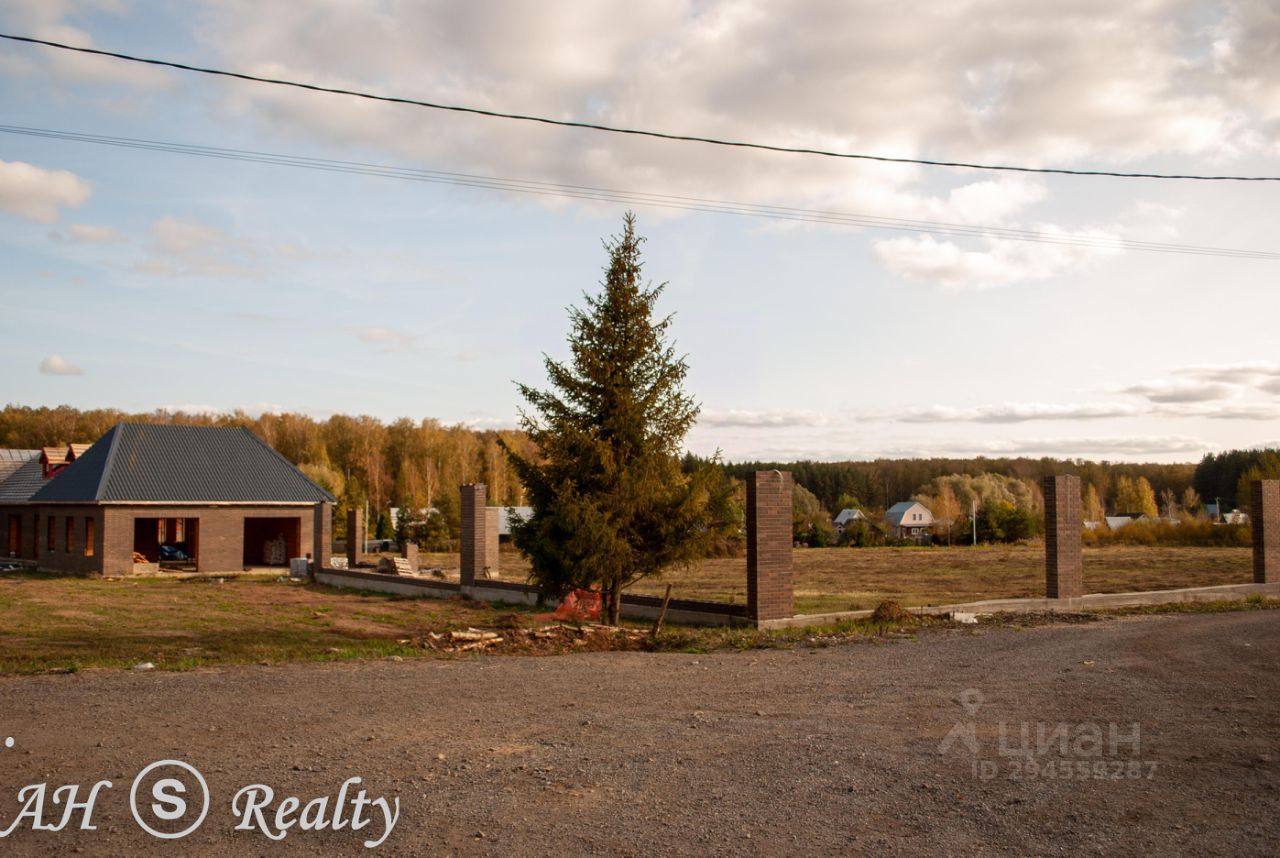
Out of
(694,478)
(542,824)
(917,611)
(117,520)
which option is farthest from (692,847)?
(117,520)

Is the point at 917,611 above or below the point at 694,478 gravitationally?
below

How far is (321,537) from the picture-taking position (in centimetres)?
3409

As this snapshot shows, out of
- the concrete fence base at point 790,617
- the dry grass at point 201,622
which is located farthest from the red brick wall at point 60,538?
the concrete fence base at point 790,617

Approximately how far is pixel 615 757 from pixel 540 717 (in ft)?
5.23

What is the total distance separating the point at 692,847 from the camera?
5020 millimetres

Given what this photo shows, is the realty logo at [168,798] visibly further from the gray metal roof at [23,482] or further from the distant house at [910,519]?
the distant house at [910,519]

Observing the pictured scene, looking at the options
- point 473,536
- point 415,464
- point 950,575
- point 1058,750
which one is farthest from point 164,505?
point 415,464

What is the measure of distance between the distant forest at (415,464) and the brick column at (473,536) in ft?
116

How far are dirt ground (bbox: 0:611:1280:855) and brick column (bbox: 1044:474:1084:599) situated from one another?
756 cm

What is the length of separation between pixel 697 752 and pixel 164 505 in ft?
107

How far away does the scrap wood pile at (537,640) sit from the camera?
13141 millimetres

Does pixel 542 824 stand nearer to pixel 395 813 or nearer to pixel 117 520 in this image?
pixel 395 813

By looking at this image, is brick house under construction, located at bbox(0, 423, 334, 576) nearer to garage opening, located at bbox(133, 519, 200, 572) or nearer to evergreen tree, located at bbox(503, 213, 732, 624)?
garage opening, located at bbox(133, 519, 200, 572)

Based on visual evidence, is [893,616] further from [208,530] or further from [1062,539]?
[208,530]
